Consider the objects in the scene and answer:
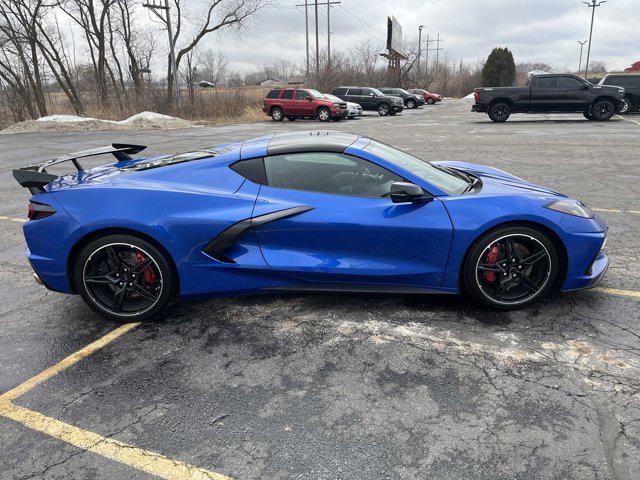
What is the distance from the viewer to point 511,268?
11.3 ft

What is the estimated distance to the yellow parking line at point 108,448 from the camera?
2141 millimetres

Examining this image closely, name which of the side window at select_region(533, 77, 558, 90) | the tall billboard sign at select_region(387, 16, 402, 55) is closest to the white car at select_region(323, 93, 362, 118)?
the side window at select_region(533, 77, 558, 90)

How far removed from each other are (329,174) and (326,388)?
1589 millimetres

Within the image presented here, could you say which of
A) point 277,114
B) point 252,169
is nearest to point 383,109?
point 277,114

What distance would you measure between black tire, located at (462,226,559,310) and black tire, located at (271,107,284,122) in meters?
24.7

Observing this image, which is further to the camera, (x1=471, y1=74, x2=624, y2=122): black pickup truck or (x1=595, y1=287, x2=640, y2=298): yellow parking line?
(x1=471, y1=74, x2=624, y2=122): black pickup truck

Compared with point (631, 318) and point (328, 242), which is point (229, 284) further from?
point (631, 318)

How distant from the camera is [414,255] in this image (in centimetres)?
334

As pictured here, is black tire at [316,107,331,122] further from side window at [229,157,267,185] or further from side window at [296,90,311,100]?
side window at [229,157,267,185]

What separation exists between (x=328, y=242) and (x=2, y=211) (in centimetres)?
628

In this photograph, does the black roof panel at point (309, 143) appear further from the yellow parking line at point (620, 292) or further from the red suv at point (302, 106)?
the red suv at point (302, 106)

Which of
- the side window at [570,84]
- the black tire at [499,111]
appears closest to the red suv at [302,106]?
the black tire at [499,111]

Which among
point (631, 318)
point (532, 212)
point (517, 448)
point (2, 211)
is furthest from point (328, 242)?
point (2, 211)

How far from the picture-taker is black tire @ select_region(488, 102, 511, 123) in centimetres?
2067
